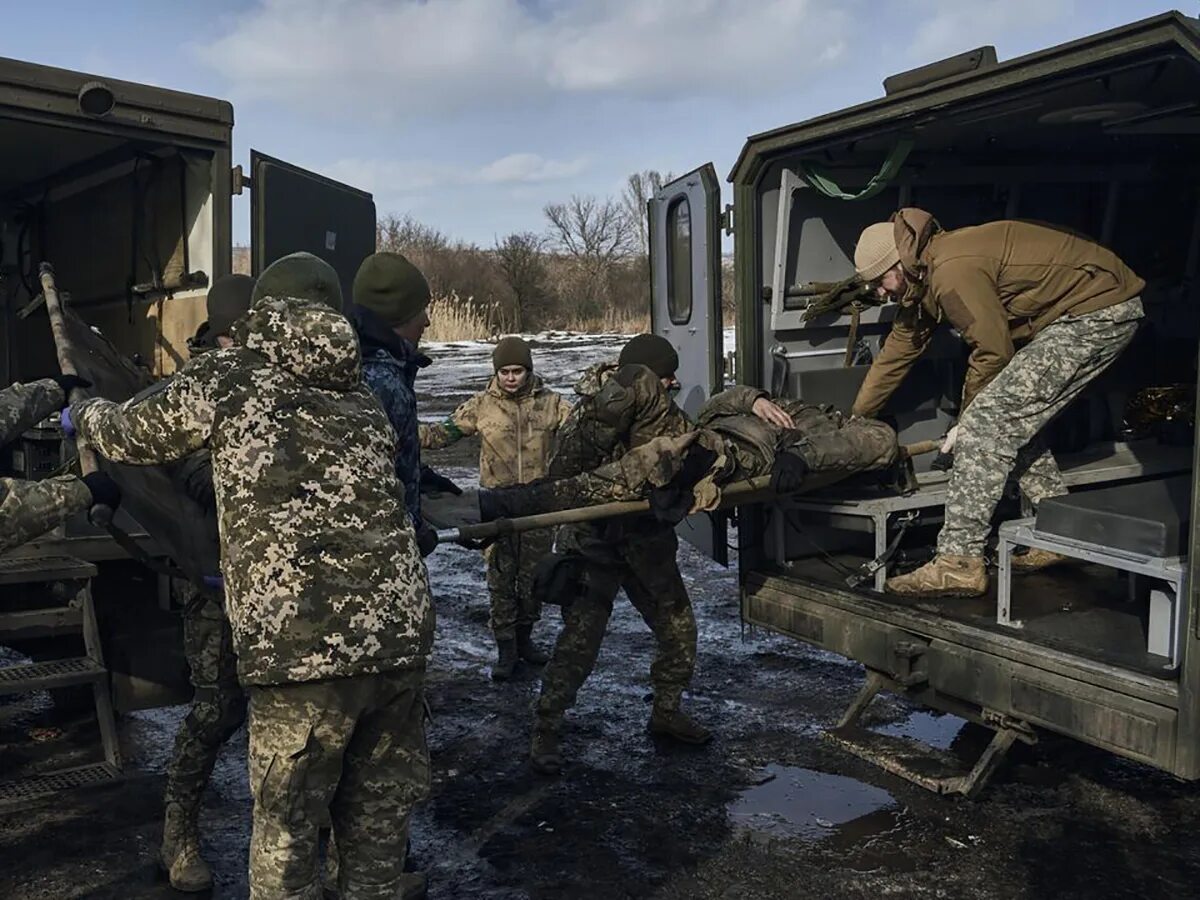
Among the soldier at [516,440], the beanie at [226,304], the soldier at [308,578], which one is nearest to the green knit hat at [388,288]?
the beanie at [226,304]

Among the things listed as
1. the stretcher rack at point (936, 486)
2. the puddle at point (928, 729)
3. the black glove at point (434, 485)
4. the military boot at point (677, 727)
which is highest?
the black glove at point (434, 485)

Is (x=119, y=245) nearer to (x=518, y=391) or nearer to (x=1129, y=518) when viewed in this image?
(x=518, y=391)

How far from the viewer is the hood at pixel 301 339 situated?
8.66ft

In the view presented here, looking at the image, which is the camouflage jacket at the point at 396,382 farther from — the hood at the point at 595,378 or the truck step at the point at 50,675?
the truck step at the point at 50,675

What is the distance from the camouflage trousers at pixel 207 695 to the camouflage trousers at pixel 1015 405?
8.31 feet

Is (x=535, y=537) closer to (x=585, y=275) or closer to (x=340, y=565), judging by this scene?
(x=340, y=565)

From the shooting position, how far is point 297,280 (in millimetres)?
2816

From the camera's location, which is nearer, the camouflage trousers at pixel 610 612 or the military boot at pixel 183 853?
the military boot at pixel 183 853

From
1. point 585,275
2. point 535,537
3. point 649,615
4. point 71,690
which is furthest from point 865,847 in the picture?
point 585,275

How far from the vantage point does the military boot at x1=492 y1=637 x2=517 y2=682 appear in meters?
5.54

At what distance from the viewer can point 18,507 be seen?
3016 mm

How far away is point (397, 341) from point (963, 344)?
10.6ft

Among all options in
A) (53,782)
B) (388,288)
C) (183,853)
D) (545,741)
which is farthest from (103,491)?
(545,741)

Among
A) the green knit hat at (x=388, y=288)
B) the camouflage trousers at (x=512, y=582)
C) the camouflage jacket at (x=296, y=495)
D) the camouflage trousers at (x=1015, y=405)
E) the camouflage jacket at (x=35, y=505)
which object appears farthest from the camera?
the camouflage trousers at (x=512, y=582)
